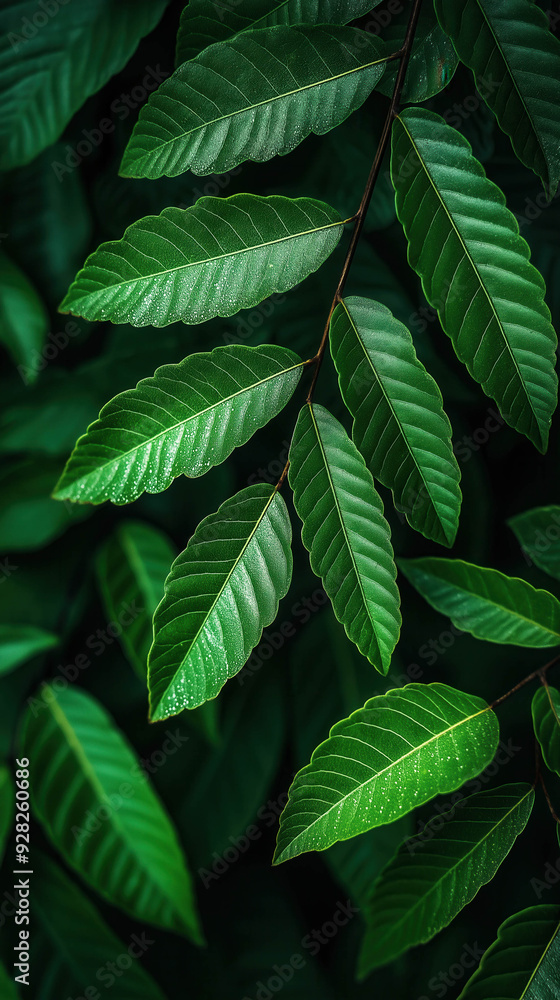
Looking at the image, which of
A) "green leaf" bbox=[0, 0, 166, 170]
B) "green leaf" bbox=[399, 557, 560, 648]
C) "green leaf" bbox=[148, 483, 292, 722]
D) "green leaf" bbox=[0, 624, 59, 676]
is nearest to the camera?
"green leaf" bbox=[148, 483, 292, 722]

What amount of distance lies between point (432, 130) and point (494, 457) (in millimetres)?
350

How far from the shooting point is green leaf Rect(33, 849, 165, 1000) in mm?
624

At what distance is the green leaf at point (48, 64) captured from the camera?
51cm

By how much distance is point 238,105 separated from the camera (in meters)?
0.31

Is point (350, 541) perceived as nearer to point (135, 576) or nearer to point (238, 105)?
point (238, 105)

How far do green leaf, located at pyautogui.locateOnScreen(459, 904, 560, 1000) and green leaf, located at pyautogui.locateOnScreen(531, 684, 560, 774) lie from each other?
2.8 inches

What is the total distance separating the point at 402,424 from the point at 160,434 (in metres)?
0.11

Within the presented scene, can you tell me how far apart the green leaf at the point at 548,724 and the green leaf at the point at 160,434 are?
22 cm

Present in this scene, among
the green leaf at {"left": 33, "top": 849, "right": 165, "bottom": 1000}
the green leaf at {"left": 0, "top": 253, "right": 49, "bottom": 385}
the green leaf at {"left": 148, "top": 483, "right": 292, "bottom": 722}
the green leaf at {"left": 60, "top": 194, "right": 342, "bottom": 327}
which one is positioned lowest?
the green leaf at {"left": 33, "top": 849, "right": 165, "bottom": 1000}

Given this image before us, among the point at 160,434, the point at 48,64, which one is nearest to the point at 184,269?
the point at 160,434

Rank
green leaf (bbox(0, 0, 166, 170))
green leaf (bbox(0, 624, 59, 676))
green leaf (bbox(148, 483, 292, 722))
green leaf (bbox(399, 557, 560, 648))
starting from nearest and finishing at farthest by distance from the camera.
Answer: green leaf (bbox(148, 483, 292, 722)) → green leaf (bbox(399, 557, 560, 648)) → green leaf (bbox(0, 0, 166, 170)) → green leaf (bbox(0, 624, 59, 676))

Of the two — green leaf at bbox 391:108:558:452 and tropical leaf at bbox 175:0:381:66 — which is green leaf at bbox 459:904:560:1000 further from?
tropical leaf at bbox 175:0:381:66

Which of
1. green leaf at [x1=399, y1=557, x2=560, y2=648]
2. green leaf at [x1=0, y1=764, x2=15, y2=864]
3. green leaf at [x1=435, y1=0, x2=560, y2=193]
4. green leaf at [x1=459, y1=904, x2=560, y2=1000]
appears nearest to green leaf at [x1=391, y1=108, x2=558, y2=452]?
green leaf at [x1=435, y1=0, x2=560, y2=193]

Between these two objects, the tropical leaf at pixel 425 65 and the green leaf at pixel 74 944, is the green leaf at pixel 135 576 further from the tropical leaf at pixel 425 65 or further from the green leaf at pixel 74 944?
the tropical leaf at pixel 425 65
